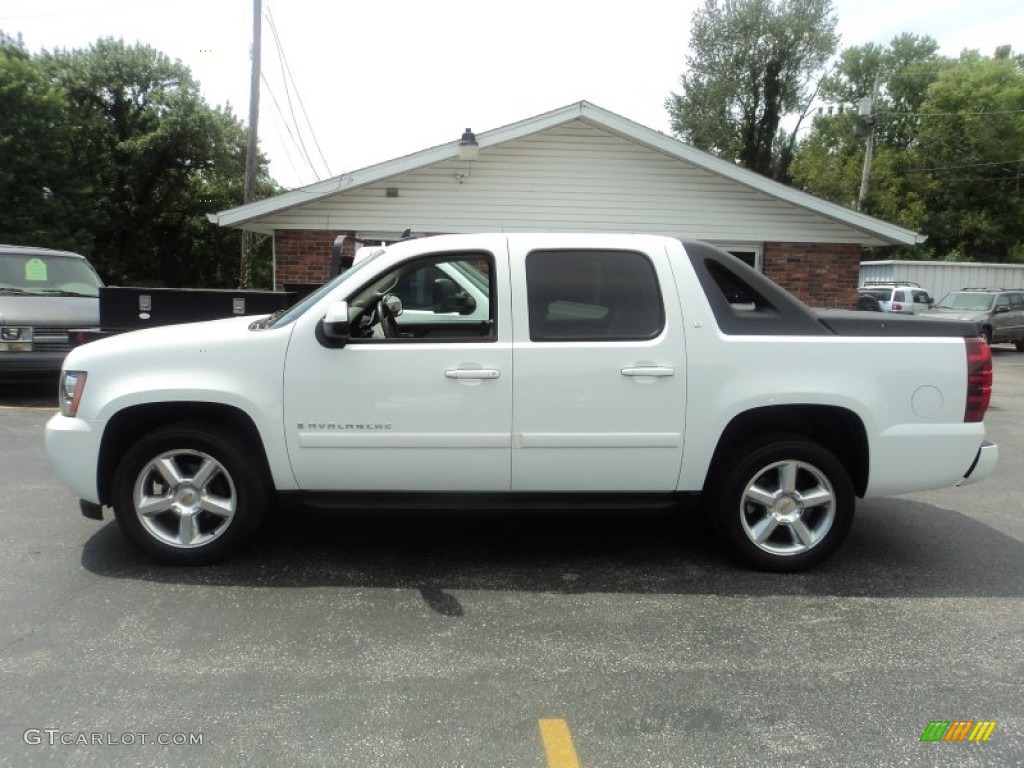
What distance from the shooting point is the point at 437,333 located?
4660 mm

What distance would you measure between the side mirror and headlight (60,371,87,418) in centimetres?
129

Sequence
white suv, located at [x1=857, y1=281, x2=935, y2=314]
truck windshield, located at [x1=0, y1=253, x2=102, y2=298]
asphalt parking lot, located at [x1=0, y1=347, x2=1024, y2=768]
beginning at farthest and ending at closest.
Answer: white suv, located at [x1=857, y1=281, x2=935, y2=314] < truck windshield, located at [x1=0, y1=253, x2=102, y2=298] < asphalt parking lot, located at [x1=0, y1=347, x2=1024, y2=768]

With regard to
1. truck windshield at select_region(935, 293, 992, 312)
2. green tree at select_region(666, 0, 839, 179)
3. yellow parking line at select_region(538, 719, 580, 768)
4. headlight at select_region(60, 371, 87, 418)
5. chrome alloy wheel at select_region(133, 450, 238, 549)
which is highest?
green tree at select_region(666, 0, 839, 179)

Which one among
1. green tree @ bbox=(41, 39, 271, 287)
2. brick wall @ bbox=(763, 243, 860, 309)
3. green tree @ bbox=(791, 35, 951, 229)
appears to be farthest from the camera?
green tree @ bbox=(791, 35, 951, 229)

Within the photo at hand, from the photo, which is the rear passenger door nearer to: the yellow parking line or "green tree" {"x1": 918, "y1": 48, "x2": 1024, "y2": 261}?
the yellow parking line

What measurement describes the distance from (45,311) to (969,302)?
2267 cm

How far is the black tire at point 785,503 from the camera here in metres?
4.16

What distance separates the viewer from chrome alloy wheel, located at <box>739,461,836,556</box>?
4.20 metres

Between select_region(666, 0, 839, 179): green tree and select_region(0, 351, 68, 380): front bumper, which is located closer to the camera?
select_region(0, 351, 68, 380): front bumper

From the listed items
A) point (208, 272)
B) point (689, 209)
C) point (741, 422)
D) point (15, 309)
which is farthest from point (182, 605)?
point (208, 272)

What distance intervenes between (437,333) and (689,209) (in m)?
10.2

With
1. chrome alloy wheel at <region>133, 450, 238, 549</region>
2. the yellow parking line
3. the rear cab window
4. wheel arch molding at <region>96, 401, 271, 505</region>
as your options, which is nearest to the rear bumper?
the rear cab window

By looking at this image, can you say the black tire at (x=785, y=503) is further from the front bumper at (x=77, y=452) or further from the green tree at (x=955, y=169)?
the green tree at (x=955, y=169)

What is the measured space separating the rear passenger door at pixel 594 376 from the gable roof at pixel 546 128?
9405 mm
